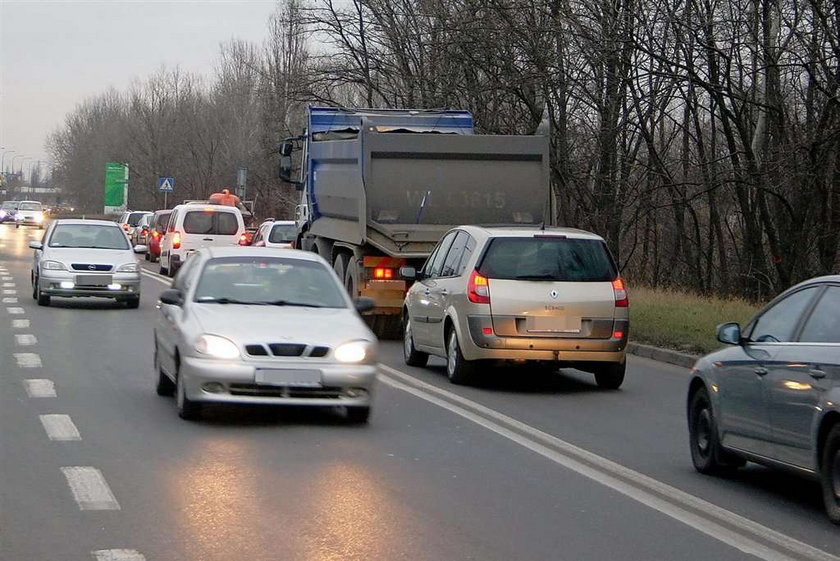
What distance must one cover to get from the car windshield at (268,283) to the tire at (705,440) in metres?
3.50

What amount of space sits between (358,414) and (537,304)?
3247 millimetres

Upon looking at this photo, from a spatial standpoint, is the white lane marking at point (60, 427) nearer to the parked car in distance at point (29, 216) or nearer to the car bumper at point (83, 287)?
the car bumper at point (83, 287)

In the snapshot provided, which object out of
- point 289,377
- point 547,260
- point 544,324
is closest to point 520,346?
point 544,324

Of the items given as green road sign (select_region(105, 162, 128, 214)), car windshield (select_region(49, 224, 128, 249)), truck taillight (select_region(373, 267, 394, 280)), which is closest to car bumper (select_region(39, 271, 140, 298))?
car windshield (select_region(49, 224, 128, 249))

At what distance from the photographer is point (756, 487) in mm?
8945

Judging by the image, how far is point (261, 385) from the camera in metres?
10.7

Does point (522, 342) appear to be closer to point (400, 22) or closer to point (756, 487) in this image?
point (756, 487)

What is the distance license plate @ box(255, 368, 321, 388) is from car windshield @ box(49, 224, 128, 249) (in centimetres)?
1487

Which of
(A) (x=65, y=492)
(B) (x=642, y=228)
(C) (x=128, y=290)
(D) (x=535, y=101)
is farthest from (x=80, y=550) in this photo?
(B) (x=642, y=228)

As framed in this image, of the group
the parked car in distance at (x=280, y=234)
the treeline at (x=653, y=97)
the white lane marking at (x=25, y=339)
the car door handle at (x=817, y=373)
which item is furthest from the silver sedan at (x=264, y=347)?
the parked car in distance at (x=280, y=234)

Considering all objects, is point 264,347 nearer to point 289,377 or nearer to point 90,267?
point 289,377

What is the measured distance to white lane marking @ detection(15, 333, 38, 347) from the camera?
17.3m

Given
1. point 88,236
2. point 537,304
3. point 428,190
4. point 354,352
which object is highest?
point 428,190

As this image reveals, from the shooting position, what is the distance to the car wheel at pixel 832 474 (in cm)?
747
